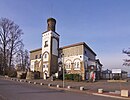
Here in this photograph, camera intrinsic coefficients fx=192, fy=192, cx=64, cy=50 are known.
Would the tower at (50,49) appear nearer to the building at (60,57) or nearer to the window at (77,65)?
the building at (60,57)

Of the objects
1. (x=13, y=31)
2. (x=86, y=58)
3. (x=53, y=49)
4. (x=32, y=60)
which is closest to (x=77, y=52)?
(x=86, y=58)

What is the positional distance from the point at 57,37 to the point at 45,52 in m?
5.34

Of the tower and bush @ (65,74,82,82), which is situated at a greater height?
the tower

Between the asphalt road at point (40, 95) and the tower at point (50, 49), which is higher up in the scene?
the tower at point (50, 49)

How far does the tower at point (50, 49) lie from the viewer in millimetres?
50531

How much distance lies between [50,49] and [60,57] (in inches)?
139

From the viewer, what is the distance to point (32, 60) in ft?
196

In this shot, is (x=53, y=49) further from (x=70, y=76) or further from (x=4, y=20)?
(x=4, y=20)

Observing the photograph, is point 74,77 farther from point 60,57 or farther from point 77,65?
point 60,57

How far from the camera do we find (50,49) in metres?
50.8

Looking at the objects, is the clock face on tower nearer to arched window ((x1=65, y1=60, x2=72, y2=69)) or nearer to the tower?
the tower

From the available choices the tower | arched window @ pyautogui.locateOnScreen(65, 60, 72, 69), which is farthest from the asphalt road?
the tower

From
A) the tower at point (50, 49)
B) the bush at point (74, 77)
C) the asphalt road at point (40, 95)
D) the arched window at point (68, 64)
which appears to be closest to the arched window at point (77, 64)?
the arched window at point (68, 64)

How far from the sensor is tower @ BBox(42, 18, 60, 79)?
50.5m
